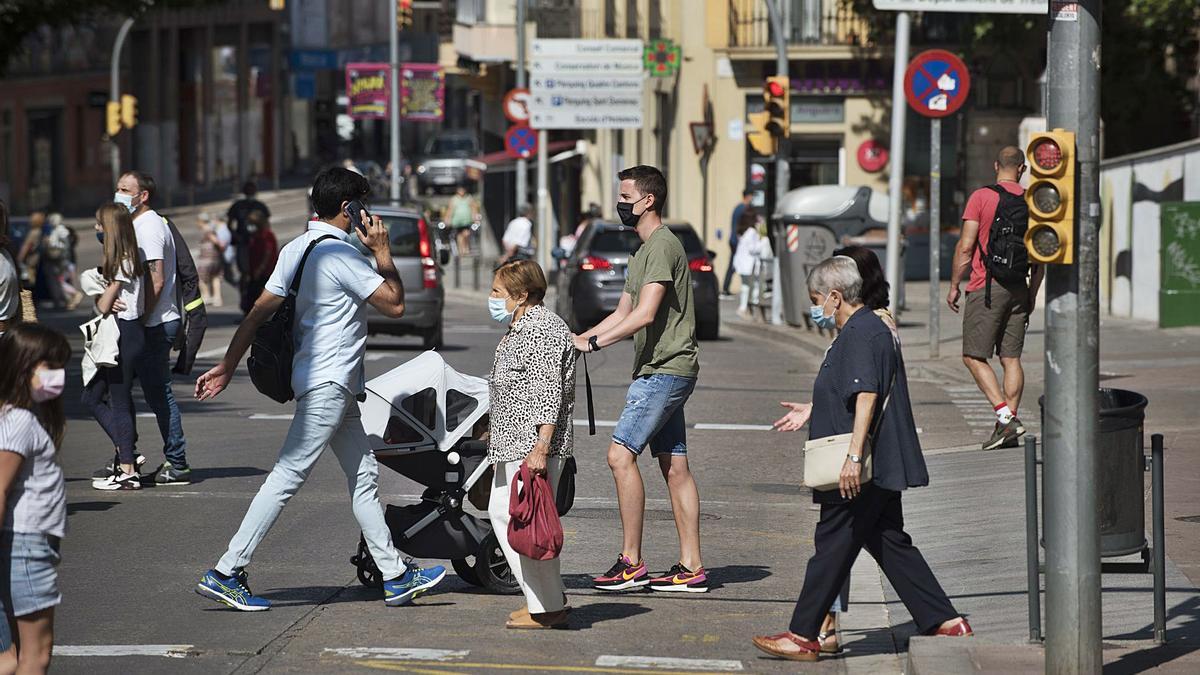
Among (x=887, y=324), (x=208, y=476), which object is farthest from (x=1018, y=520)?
(x=208, y=476)

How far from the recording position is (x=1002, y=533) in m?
9.55

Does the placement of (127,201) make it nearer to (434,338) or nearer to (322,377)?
(322,377)

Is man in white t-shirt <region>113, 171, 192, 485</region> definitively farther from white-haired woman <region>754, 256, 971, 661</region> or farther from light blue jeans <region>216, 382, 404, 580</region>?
white-haired woman <region>754, 256, 971, 661</region>

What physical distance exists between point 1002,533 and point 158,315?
198 inches

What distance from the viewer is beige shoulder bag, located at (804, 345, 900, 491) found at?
6.82 metres

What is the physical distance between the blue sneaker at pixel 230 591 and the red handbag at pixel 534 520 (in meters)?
1.19

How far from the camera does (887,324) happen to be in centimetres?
700

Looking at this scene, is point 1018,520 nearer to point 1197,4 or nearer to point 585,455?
point 585,455

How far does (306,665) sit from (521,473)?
112cm

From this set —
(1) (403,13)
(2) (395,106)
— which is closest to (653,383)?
(2) (395,106)

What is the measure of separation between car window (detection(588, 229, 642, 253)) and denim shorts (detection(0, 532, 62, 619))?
61.4 feet

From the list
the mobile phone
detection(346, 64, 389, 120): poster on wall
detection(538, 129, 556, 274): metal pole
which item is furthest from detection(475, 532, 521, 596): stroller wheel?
detection(346, 64, 389, 120): poster on wall

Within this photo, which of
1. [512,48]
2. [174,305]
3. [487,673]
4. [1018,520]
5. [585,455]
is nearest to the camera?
[487,673]

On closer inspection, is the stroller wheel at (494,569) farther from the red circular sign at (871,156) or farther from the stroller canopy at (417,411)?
the red circular sign at (871,156)
